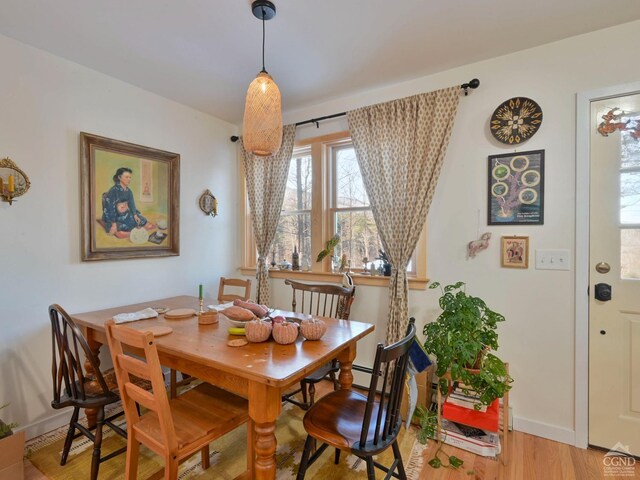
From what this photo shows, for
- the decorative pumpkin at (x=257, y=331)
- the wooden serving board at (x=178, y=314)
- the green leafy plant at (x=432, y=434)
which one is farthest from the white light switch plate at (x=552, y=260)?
the wooden serving board at (x=178, y=314)

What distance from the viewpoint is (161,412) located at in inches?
49.4

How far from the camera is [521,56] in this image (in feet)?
7.11

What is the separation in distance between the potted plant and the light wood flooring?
0.53ft

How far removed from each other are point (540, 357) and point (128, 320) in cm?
273

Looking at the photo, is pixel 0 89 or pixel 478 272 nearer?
pixel 0 89

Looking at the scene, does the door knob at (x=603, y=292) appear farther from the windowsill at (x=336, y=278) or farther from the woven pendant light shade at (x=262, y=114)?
the woven pendant light shade at (x=262, y=114)

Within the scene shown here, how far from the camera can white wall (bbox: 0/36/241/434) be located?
203cm

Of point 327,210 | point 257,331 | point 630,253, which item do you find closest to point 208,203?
point 327,210

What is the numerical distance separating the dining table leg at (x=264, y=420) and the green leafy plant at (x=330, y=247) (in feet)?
5.73

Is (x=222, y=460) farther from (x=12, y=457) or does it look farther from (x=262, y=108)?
(x=262, y=108)

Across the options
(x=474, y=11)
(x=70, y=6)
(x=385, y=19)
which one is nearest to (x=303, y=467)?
(x=385, y=19)

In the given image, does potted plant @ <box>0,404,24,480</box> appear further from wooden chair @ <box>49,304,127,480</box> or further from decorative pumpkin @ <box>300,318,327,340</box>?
decorative pumpkin @ <box>300,318,327,340</box>

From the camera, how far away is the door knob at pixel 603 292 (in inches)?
A: 76.2

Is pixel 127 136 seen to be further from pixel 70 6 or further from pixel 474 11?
pixel 474 11
